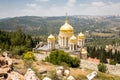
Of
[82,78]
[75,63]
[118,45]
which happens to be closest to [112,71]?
[75,63]

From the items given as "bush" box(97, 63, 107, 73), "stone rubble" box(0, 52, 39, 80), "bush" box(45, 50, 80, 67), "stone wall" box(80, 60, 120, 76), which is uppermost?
"stone rubble" box(0, 52, 39, 80)

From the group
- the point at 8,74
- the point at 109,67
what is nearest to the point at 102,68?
the point at 109,67

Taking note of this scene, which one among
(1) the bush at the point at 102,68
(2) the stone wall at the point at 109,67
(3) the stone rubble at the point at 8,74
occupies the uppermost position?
(3) the stone rubble at the point at 8,74

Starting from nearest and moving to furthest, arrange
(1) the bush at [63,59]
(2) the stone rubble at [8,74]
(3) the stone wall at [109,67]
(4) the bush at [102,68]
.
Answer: (2) the stone rubble at [8,74], (1) the bush at [63,59], (4) the bush at [102,68], (3) the stone wall at [109,67]

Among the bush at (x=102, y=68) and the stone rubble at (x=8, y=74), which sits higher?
the stone rubble at (x=8, y=74)

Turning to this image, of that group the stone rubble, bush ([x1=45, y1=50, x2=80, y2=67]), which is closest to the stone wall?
bush ([x1=45, y1=50, x2=80, y2=67])

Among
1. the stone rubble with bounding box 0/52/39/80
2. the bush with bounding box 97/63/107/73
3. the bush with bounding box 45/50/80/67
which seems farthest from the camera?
the bush with bounding box 97/63/107/73

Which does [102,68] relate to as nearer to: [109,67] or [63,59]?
[109,67]

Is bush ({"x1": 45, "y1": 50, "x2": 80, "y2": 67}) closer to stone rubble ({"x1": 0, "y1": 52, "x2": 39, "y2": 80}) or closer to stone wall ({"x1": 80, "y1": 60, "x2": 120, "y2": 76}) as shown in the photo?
stone wall ({"x1": 80, "y1": 60, "x2": 120, "y2": 76})

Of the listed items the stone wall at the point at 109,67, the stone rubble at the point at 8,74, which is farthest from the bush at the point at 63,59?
the stone rubble at the point at 8,74

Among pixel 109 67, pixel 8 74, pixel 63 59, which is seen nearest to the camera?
pixel 8 74

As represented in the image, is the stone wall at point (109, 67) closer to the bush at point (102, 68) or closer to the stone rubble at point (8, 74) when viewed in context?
the bush at point (102, 68)

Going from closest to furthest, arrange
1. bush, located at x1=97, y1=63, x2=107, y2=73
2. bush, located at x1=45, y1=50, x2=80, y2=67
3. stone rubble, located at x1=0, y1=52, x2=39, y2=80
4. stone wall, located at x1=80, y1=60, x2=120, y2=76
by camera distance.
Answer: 1. stone rubble, located at x1=0, y1=52, x2=39, y2=80
2. bush, located at x1=45, y1=50, x2=80, y2=67
3. bush, located at x1=97, y1=63, x2=107, y2=73
4. stone wall, located at x1=80, y1=60, x2=120, y2=76

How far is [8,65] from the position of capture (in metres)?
9.61
